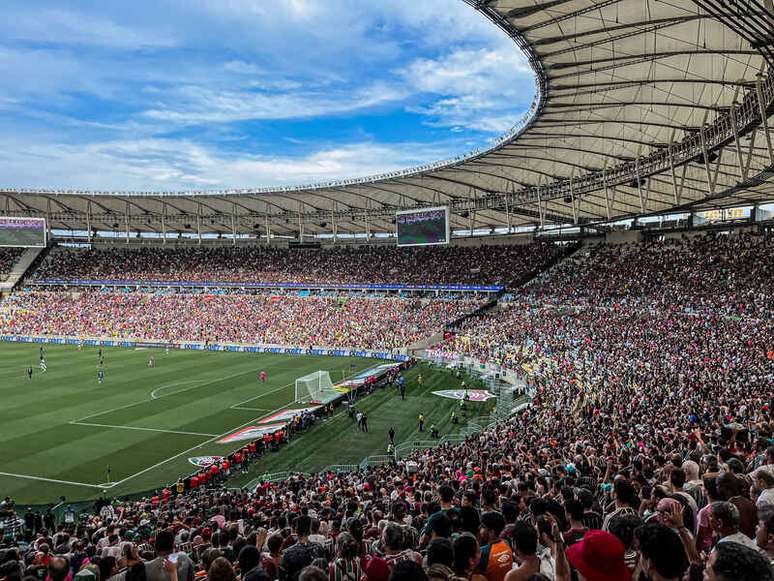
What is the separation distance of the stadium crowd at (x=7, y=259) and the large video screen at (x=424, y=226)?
56970 mm

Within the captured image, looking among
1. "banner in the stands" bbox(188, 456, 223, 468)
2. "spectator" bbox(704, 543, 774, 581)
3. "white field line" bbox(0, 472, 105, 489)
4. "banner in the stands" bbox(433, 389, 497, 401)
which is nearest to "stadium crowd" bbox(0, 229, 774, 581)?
"spectator" bbox(704, 543, 774, 581)

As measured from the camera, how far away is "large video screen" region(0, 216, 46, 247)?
6619 centimetres

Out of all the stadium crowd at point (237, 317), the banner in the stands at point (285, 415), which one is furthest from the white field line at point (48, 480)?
the stadium crowd at point (237, 317)

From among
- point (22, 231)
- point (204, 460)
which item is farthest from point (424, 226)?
point (22, 231)

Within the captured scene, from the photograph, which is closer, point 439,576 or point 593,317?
point 439,576

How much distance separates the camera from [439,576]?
12.2 ft

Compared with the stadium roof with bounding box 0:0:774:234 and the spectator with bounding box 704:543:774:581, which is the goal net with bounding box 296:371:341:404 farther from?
the spectator with bounding box 704:543:774:581

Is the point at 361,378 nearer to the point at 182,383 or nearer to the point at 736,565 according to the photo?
the point at 182,383

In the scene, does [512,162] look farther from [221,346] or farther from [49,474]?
[49,474]

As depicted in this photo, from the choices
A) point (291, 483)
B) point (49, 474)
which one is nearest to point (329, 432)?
point (291, 483)

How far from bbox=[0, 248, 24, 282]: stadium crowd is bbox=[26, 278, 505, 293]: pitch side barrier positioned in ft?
13.0

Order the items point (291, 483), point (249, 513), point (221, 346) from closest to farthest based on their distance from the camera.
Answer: point (249, 513), point (291, 483), point (221, 346)

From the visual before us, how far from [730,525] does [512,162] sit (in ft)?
129

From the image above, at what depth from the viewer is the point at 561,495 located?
6996mm
